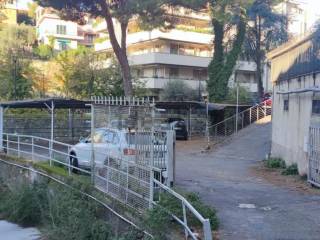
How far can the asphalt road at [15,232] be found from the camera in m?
12.9

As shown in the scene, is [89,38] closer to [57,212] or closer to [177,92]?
[177,92]

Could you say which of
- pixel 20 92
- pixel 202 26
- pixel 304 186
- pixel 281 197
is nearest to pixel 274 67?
pixel 304 186

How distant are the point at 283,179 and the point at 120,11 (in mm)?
14906

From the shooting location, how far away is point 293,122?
15680mm

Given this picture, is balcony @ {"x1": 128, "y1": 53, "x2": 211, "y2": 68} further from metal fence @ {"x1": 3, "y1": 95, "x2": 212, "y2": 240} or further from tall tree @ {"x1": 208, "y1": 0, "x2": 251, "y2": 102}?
metal fence @ {"x1": 3, "y1": 95, "x2": 212, "y2": 240}

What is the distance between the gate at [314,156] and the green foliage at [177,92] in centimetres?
2945

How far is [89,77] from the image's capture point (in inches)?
1528

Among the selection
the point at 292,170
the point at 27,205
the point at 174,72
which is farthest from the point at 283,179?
the point at 174,72

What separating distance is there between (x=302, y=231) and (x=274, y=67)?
12.7 m

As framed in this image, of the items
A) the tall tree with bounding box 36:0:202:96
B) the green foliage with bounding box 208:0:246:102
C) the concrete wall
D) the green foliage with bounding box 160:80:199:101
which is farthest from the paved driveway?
the green foliage with bounding box 160:80:199:101

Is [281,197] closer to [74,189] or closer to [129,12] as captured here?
[74,189]

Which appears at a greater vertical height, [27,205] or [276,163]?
[276,163]

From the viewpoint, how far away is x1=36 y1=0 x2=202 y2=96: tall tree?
82.3ft

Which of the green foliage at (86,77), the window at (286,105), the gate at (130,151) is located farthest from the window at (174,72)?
the gate at (130,151)
